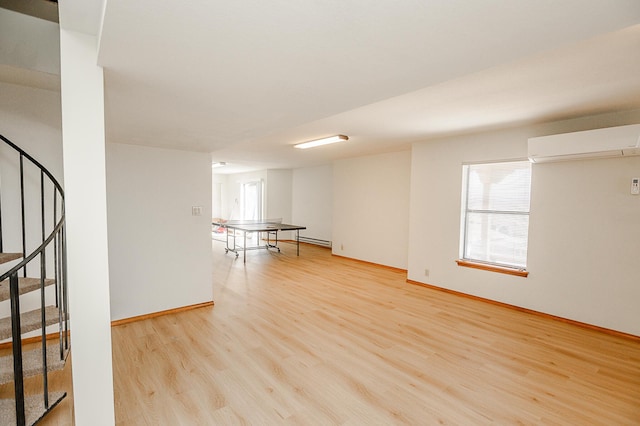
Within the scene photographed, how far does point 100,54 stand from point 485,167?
453cm

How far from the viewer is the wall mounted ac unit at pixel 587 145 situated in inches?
113

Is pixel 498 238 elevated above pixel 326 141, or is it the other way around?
pixel 326 141

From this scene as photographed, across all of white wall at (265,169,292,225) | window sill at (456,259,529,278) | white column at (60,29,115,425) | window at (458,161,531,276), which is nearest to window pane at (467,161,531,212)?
window at (458,161,531,276)

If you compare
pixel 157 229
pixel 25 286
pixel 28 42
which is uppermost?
pixel 28 42

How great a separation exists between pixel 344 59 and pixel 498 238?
391 cm

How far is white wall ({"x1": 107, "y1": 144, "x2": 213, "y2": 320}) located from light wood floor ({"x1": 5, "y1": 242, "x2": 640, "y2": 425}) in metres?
0.32

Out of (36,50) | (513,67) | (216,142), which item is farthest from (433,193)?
(36,50)

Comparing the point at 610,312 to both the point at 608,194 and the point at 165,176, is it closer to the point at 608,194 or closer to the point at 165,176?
the point at 608,194

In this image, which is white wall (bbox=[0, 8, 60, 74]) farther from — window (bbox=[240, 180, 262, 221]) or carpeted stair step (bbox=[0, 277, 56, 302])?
window (bbox=[240, 180, 262, 221])

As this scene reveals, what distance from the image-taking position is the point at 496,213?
4.25 meters

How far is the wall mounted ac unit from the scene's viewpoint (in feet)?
9.41

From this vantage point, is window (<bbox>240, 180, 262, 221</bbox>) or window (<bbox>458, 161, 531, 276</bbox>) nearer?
window (<bbox>458, 161, 531, 276</bbox>)

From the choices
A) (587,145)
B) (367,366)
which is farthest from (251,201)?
(587,145)

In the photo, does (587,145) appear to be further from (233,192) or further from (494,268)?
(233,192)
